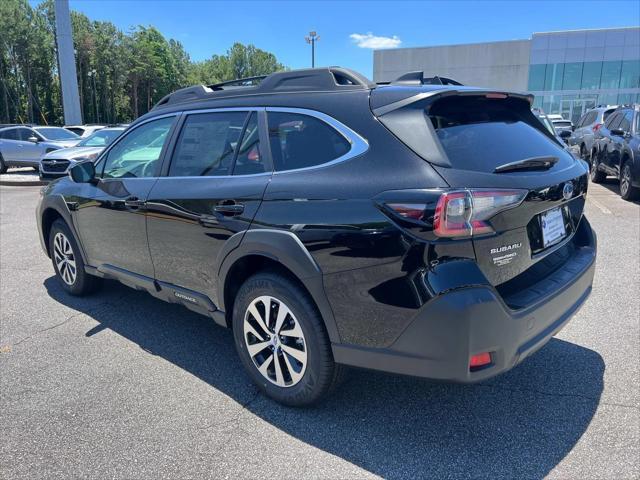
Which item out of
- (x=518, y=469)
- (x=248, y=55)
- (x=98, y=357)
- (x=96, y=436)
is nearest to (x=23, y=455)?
(x=96, y=436)

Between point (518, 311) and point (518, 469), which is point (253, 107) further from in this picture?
point (518, 469)

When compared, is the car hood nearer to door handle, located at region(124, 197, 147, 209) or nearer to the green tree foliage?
door handle, located at region(124, 197, 147, 209)

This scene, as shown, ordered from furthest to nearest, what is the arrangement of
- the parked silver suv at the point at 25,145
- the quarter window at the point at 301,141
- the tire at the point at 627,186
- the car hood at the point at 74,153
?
1. the parked silver suv at the point at 25,145
2. the car hood at the point at 74,153
3. the tire at the point at 627,186
4. the quarter window at the point at 301,141

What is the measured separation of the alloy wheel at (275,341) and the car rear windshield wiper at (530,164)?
4.37ft

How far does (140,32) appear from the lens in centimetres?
5031

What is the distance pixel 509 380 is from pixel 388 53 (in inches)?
2193

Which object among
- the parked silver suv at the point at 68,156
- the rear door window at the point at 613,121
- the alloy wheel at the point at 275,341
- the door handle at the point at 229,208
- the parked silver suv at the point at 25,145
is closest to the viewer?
the alloy wheel at the point at 275,341

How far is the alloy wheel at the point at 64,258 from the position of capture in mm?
4676

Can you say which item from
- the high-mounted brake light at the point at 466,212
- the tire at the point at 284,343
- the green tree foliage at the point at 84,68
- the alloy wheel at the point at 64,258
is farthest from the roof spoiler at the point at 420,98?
the green tree foliage at the point at 84,68

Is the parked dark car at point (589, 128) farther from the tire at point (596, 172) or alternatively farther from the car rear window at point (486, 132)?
the car rear window at point (486, 132)

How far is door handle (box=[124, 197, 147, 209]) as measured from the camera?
3.56 m

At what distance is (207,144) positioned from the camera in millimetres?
3277

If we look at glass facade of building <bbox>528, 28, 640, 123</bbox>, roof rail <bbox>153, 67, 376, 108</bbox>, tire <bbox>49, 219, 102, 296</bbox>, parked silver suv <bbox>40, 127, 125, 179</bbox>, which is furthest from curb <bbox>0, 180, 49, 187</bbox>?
glass facade of building <bbox>528, 28, 640, 123</bbox>

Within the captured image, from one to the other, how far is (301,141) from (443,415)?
1768 mm
